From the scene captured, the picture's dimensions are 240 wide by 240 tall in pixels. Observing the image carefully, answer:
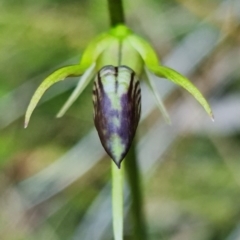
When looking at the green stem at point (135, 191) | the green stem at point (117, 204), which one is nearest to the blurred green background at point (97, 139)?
the green stem at point (135, 191)

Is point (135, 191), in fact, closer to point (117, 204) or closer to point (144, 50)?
point (117, 204)

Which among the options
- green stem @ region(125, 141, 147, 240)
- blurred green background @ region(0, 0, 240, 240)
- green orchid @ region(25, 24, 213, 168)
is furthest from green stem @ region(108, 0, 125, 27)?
blurred green background @ region(0, 0, 240, 240)

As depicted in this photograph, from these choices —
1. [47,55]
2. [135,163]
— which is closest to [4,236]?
[47,55]

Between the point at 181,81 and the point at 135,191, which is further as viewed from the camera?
the point at 135,191

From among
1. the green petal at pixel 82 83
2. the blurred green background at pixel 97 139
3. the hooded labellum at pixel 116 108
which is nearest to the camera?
the hooded labellum at pixel 116 108

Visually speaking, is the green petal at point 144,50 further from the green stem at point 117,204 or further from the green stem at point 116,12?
the green stem at point 117,204

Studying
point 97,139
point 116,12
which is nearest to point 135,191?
point 116,12

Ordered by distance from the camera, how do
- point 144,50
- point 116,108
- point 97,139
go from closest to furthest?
point 116,108
point 144,50
point 97,139
